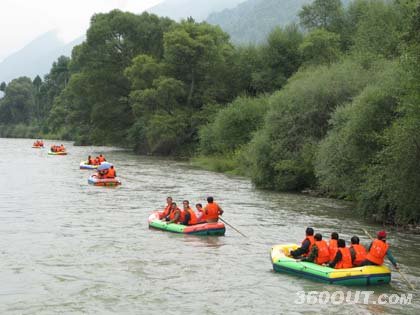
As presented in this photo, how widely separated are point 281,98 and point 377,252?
57.5 feet

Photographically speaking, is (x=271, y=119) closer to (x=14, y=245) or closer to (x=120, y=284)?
(x=14, y=245)

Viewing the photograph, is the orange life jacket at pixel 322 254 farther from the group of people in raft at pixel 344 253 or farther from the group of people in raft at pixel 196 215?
the group of people in raft at pixel 196 215

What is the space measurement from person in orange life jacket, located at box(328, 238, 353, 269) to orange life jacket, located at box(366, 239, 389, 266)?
44 cm

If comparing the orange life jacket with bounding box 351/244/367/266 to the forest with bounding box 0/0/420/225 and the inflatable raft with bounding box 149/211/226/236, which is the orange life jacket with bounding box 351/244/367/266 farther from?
the inflatable raft with bounding box 149/211/226/236

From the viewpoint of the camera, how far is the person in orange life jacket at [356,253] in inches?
543

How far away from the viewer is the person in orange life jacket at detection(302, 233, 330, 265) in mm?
14164

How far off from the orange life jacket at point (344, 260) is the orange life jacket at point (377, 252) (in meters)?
0.42

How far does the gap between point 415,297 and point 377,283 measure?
3.07 feet

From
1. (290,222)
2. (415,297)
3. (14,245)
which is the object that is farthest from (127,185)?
(415,297)

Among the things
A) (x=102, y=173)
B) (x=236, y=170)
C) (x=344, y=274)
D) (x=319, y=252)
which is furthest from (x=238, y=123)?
(x=344, y=274)

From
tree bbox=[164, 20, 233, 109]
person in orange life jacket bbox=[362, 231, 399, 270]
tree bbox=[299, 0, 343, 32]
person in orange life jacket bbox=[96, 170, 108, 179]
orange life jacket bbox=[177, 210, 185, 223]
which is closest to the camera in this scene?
person in orange life jacket bbox=[362, 231, 399, 270]

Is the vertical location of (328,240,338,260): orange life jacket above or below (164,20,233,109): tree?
below

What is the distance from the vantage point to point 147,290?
1293cm

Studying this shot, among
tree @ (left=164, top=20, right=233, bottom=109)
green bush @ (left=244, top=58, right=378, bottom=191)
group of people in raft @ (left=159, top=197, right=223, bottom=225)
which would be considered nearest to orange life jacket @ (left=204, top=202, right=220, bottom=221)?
group of people in raft @ (left=159, top=197, right=223, bottom=225)
